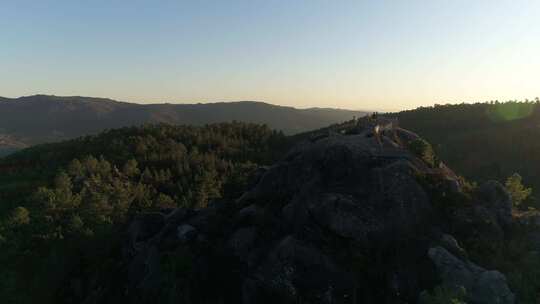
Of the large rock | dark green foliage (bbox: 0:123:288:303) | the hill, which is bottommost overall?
dark green foliage (bbox: 0:123:288:303)

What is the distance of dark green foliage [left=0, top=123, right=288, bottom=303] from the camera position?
1925 centimetres

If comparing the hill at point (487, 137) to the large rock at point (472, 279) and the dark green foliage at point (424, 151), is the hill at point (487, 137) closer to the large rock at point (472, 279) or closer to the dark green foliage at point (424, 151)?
the dark green foliage at point (424, 151)

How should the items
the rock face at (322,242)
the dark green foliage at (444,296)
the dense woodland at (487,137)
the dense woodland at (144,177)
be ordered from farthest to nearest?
the dense woodland at (487,137)
the dense woodland at (144,177)
the rock face at (322,242)
the dark green foliage at (444,296)

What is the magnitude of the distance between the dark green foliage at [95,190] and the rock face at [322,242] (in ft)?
4.81

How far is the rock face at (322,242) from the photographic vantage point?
37.9 feet

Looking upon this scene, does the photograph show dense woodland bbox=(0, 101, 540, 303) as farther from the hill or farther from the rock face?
the rock face

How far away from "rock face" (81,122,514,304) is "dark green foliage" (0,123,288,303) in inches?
57.7

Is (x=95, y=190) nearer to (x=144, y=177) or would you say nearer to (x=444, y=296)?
(x=144, y=177)

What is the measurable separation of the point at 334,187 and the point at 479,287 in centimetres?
597

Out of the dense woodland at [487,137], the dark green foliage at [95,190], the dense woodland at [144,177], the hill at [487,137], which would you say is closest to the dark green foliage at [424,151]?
the dense woodland at [144,177]

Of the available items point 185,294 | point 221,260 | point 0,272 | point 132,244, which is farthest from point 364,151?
point 0,272

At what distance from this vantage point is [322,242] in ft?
42.0

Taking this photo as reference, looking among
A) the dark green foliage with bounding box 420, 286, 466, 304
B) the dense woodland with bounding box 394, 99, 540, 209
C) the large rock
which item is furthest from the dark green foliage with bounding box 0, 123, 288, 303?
the dense woodland with bounding box 394, 99, 540, 209

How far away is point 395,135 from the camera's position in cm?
1850
